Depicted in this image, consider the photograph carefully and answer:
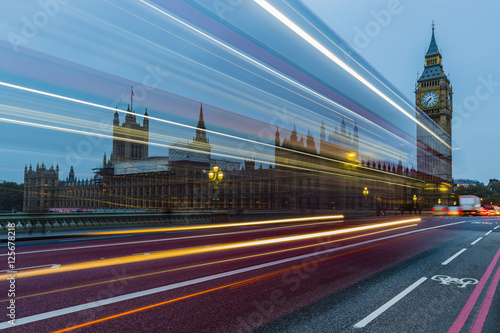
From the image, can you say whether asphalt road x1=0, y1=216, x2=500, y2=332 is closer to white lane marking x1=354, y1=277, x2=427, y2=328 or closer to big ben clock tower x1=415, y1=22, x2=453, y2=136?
white lane marking x1=354, y1=277, x2=427, y2=328

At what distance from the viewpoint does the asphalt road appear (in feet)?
17.1

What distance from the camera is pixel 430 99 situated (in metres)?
127

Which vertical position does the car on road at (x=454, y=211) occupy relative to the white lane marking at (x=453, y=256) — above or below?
below

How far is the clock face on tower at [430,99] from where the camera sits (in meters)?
126

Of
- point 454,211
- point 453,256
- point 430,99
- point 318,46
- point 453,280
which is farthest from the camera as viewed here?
point 430,99

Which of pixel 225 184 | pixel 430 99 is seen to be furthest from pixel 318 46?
pixel 430 99

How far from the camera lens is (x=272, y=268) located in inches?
364

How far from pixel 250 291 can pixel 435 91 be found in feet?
479

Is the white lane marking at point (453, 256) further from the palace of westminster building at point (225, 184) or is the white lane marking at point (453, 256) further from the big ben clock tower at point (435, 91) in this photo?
the big ben clock tower at point (435, 91)

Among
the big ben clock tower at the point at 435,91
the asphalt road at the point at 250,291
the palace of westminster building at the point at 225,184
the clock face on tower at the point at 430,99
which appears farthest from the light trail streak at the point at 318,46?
the clock face on tower at the point at 430,99

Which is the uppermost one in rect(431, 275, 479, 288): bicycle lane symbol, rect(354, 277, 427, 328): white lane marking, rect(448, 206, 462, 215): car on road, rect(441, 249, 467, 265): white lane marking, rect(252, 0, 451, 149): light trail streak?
rect(252, 0, 451, 149): light trail streak

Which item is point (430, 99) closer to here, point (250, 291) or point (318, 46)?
point (318, 46)

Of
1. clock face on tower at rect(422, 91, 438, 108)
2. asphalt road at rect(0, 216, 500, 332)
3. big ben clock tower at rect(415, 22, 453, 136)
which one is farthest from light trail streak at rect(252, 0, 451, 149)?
clock face on tower at rect(422, 91, 438, 108)

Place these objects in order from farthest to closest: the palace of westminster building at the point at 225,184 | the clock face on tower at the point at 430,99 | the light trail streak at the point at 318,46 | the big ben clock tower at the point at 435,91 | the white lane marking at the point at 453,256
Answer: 1. the clock face on tower at the point at 430,99
2. the big ben clock tower at the point at 435,91
3. the palace of westminster building at the point at 225,184
4. the light trail streak at the point at 318,46
5. the white lane marking at the point at 453,256
